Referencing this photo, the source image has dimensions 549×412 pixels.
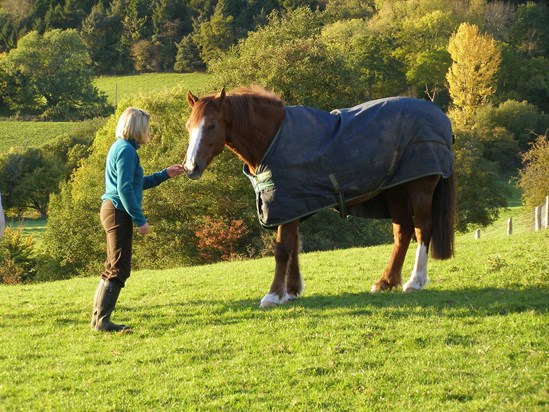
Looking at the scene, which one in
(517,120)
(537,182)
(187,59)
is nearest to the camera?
(537,182)

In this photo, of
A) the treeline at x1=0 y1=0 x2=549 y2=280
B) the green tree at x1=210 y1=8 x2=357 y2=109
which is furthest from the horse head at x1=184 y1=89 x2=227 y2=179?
the green tree at x1=210 y1=8 x2=357 y2=109

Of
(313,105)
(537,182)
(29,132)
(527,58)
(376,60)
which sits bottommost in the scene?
(29,132)

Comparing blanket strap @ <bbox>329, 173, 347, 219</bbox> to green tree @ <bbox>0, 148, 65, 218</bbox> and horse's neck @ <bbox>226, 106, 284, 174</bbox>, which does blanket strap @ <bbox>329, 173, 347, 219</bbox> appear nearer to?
horse's neck @ <bbox>226, 106, 284, 174</bbox>

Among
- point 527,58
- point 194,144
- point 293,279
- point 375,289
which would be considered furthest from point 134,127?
point 527,58

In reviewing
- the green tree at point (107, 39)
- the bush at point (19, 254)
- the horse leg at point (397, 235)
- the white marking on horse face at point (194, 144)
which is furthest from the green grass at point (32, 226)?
the white marking on horse face at point (194, 144)

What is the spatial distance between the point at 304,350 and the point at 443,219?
3510 millimetres

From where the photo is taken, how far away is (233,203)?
36.8 m

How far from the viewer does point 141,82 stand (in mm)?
101500

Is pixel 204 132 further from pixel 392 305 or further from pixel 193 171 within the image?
pixel 392 305

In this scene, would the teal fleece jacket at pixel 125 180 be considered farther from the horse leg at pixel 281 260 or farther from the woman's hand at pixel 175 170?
the horse leg at pixel 281 260

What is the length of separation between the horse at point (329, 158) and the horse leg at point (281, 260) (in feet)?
0.04

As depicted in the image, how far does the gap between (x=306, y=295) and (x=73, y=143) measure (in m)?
70.3

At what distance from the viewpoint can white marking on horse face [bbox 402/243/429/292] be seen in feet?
34.1

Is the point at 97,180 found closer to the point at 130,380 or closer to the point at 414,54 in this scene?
the point at 130,380
